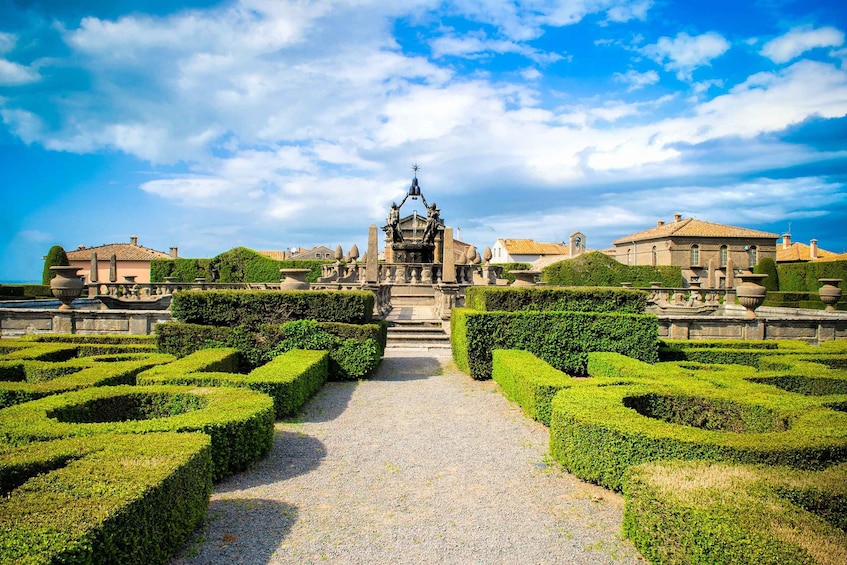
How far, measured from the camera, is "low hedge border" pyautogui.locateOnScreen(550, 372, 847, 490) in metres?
4.43

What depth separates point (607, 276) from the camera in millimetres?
35562

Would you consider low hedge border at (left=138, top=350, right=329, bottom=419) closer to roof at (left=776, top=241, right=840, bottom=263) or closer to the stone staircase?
the stone staircase

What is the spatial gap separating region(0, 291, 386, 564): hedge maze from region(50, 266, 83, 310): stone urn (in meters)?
3.98

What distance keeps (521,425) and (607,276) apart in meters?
30.9

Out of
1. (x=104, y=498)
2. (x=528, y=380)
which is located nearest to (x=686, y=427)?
(x=528, y=380)

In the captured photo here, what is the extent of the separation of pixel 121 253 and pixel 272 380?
45.2 m

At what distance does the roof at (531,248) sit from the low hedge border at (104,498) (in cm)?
6768

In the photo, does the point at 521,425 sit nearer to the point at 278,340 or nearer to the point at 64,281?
the point at 278,340

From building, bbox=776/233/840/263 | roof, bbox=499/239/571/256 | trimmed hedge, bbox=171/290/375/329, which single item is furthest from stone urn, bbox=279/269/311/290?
roof, bbox=499/239/571/256

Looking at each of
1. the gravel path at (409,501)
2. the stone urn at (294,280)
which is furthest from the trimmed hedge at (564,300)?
the stone urn at (294,280)

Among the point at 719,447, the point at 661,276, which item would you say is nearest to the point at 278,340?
the point at 719,447

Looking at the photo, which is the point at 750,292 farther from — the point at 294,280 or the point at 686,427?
the point at 294,280

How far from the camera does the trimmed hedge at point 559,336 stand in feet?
34.0

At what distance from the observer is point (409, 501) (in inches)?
181
